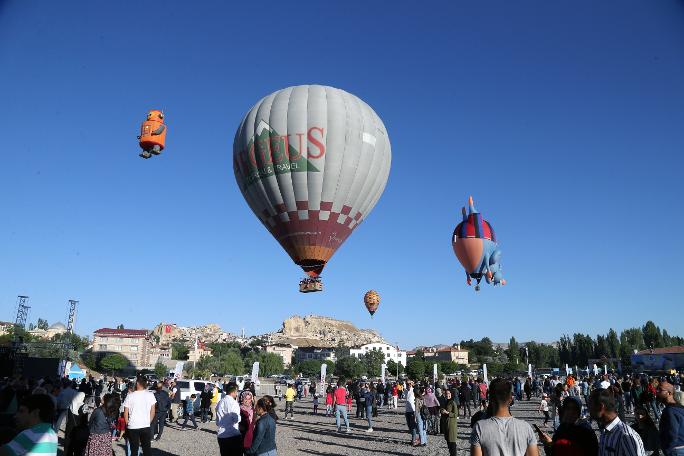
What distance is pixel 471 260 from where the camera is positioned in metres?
38.1

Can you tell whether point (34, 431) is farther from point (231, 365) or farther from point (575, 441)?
point (231, 365)

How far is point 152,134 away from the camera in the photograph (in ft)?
88.5

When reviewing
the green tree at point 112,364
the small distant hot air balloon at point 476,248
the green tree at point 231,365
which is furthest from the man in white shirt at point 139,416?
the green tree at point 112,364

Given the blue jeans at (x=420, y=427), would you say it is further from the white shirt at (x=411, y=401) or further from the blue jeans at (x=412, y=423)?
the white shirt at (x=411, y=401)

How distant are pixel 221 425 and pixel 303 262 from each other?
Result: 14.4 m

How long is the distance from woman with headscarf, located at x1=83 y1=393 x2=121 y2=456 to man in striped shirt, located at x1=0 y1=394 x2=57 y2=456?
337 centimetres

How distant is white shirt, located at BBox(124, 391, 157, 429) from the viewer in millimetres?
7855

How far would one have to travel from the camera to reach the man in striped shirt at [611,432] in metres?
4.01

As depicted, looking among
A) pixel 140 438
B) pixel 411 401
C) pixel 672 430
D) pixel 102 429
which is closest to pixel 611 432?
pixel 672 430

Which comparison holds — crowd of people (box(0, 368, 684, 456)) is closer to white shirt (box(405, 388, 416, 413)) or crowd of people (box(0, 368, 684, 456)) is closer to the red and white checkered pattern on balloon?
white shirt (box(405, 388, 416, 413))

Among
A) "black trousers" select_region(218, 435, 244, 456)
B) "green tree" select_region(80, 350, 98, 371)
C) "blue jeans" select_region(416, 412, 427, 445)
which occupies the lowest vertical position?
"blue jeans" select_region(416, 412, 427, 445)

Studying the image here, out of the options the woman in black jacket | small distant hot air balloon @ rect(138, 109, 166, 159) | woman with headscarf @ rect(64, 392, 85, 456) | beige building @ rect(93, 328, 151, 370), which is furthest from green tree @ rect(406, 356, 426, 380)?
the woman in black jacket

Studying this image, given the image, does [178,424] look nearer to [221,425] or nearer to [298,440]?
[298,440]

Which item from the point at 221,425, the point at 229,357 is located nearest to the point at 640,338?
the point at 229,357
